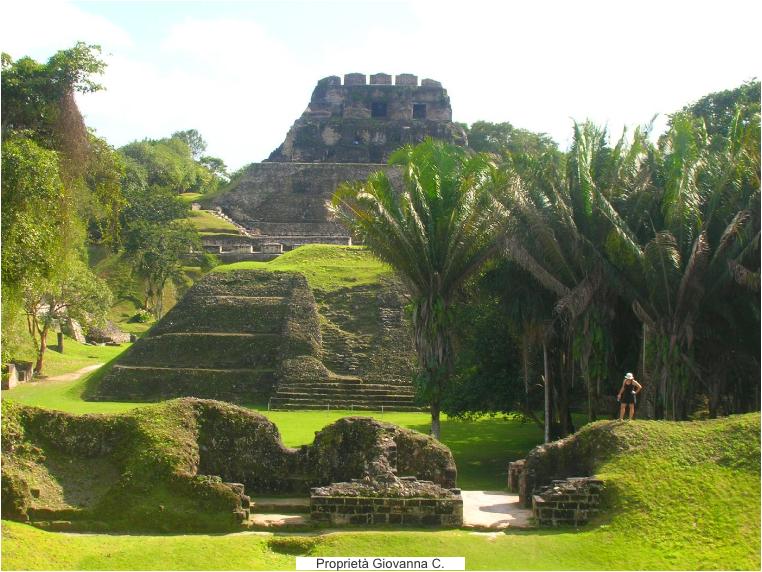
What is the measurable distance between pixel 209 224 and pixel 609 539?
148ft

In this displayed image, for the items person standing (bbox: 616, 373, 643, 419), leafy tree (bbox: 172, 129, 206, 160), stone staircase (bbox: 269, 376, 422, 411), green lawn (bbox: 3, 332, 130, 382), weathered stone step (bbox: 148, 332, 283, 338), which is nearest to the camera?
person standing (bbox: 616, 373, 643, 419)

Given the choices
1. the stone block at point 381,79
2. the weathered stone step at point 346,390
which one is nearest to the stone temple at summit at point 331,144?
the stone block at point 381,79

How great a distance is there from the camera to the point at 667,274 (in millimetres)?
17281

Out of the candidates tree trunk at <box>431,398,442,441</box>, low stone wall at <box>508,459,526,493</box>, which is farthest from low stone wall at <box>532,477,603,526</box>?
tree trunk at <box>431,398,442,441</box>

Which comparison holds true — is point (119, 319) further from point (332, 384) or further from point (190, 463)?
point (190, 463)

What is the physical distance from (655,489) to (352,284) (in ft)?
82.1

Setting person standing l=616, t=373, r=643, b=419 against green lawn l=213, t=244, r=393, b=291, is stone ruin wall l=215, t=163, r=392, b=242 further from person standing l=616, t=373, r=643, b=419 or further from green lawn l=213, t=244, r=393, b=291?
person standing l=616, t=373, r=643, b=419

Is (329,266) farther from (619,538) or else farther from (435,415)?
(619,538)

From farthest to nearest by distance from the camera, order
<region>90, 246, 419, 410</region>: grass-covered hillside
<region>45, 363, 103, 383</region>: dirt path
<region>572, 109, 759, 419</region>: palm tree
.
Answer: <region>45, 363, 103, 383</region>: dirt path, <region>90, 246, 419, 410</region>: grass-covered hillside, <region>572, 109, 759, 419</region>: palm tree

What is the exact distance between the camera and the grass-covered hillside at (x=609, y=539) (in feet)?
36.1

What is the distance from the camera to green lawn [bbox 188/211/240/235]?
53906 mm

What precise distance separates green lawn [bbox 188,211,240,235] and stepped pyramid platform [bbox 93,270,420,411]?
1693 cm

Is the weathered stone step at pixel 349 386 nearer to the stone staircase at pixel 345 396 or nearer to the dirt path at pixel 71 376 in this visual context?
the stone staircase at pixel 345 396
